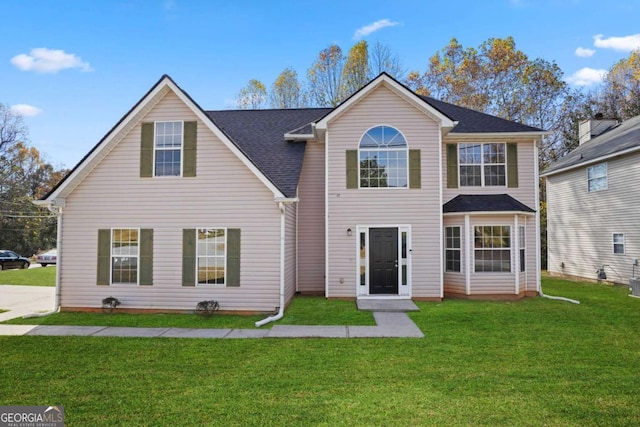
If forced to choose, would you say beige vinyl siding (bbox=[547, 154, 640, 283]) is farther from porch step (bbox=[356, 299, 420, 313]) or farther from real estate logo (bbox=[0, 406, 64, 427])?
real estate logo (bbox=[0, 406, 64, 427])

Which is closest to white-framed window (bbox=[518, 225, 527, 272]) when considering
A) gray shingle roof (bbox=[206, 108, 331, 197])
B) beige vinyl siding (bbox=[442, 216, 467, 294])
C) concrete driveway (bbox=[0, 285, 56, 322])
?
beige vinyl siding (bbox=[442, 216, 467, 294])

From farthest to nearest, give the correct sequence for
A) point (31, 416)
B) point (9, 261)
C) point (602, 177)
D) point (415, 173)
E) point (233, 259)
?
point (9, 261) < point (602, 177) < point (415, 173) < point (233, 259) < point (31, 416)

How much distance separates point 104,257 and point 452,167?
11556 millimetres

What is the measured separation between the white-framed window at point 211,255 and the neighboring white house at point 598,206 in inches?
633

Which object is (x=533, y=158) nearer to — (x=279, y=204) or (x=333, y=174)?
(x=333, y=174)

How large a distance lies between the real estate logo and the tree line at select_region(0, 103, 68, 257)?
40953 mm

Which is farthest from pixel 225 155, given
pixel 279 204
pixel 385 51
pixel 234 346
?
pixel 385 51

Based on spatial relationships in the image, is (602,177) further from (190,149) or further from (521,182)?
(190,149)

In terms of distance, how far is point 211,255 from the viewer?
1029 centimetres

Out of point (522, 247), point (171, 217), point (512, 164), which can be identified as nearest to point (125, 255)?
point (171, 217)

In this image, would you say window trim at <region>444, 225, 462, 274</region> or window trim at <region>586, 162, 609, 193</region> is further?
window trim at <region>586, 162, 609, 193</region>

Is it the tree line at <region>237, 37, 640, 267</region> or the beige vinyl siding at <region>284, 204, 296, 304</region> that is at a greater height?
the tree line at <region>237, 37, 640, 267</region>

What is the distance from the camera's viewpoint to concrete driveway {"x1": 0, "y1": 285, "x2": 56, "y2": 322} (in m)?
10.4

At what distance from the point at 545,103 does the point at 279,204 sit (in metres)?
24.1
